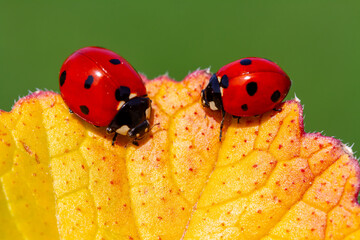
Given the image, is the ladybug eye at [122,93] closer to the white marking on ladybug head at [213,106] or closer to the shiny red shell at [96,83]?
the shiny red shell at [96,83]

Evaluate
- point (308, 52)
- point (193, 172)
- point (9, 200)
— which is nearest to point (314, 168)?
point (193, 172)

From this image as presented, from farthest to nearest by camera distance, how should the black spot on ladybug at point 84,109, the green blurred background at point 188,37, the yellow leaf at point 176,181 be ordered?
the green blurred background at point 188,37, the black spot on ladybug at point 84,109, the yellow leaf at point 176,181

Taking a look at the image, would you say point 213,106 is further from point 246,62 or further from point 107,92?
point 107,92

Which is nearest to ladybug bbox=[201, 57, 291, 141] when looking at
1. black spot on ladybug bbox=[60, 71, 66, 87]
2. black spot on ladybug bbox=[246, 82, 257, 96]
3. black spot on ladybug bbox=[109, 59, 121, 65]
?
black spot on ladybug bbox=[246, 82, 257, 96]

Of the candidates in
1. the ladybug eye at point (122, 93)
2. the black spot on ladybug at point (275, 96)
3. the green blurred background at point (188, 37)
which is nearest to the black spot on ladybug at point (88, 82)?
the ladybug eye at point (122, 93)

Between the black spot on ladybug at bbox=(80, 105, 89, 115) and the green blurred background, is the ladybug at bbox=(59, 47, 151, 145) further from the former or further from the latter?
the green blurred background

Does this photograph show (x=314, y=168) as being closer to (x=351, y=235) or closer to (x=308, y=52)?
(x=351, y=235)

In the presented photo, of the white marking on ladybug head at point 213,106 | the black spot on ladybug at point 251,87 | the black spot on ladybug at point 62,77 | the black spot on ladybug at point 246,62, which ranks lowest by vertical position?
the white marking on ladybug head at point 213,106

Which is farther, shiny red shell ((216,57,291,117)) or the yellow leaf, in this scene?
shiny red shell ((216,57,291,117))
